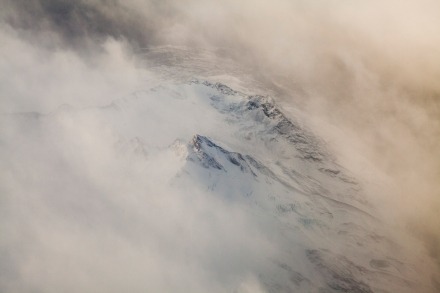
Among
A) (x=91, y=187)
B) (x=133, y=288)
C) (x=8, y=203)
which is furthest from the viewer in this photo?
(x=91, y=187)

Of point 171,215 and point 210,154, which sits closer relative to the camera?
point 171,215

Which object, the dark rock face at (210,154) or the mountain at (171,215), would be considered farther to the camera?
the dark rock face at (210,154)

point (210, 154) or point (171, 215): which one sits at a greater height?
point (210, 154)

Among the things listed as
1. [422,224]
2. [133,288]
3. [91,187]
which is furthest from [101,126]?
[422,224]

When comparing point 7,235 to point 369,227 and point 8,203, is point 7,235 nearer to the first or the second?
point 8,203

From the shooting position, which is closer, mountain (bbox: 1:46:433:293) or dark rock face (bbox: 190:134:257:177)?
mountain (bbox: 1:46:433:293)

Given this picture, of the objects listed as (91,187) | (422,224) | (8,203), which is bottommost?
(8,203)

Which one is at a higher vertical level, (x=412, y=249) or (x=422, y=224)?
(x=422, y=224)

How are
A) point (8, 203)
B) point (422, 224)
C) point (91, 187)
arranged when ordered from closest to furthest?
point (8, 203) → point (91, 187) → point (422, 224)

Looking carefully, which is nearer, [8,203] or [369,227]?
[8,203]

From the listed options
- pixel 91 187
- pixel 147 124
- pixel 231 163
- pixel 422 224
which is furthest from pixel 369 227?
pixel 91 187
